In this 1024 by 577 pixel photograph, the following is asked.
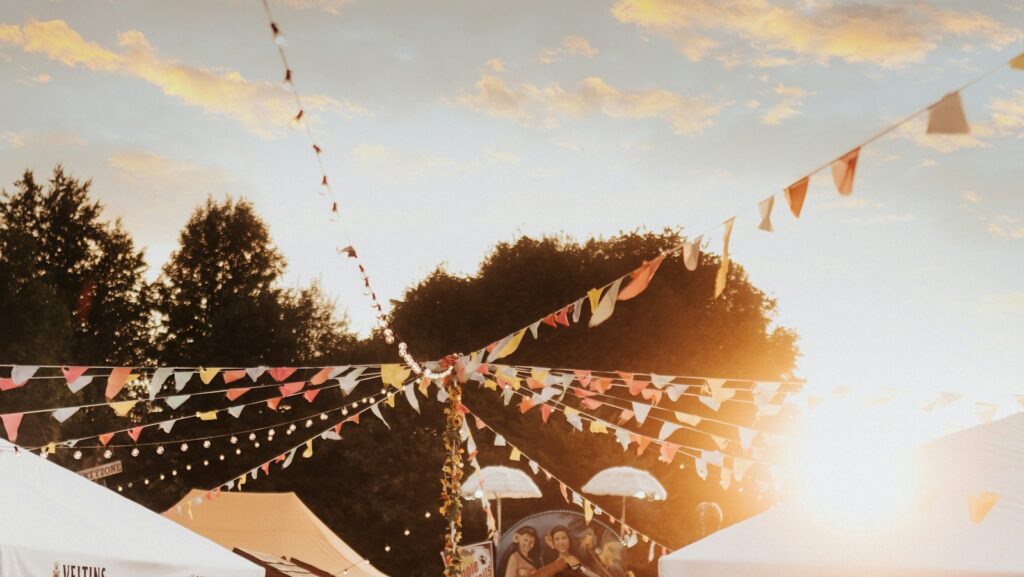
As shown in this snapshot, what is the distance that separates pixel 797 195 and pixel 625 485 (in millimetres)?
11027

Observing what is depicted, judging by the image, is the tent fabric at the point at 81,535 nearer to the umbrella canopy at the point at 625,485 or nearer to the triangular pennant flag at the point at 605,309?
the triangular pennant flag at the point at 605,309

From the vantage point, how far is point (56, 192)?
96.7ft

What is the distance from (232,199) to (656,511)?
16.8m

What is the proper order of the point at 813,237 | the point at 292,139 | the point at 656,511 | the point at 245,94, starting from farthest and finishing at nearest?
1. the point at 656,511
2. the point at 813,237
3. the point at 245,94
4. the point at 292,139

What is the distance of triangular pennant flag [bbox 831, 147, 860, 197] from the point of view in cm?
416

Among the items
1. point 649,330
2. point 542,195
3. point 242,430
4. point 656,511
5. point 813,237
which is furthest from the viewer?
point 242,430

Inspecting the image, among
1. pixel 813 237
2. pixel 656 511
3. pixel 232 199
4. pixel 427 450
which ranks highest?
pixel 232 199

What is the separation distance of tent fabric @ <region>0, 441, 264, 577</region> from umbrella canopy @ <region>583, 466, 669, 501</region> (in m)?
9.01

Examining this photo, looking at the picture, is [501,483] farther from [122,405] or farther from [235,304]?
[235,304]

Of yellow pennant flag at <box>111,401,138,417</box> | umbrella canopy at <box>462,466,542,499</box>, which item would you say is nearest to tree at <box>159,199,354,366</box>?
umbrella canopy at <box>462,466,542,499</box>

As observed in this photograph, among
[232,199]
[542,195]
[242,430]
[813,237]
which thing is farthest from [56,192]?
[813,237]

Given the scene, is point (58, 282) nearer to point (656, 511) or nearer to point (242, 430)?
point (242, 430)

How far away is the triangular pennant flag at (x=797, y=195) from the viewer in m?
4.61

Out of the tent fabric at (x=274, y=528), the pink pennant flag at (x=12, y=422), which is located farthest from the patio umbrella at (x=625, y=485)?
the pink pennant flag at (x=12, y=422)
